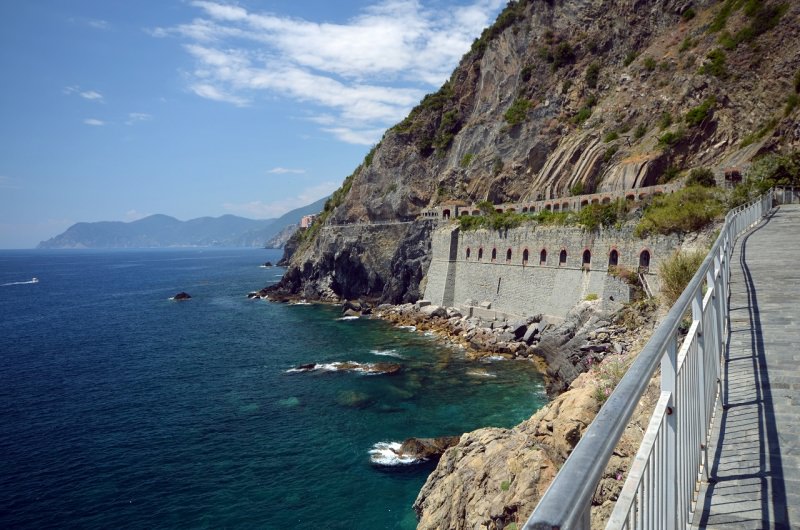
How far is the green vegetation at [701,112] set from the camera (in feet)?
127

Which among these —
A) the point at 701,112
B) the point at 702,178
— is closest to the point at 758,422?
the point at 702,178

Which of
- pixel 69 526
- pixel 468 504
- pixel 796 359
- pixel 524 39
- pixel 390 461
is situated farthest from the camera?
pixel 524 39

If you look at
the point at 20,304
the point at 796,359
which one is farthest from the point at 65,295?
the point at 796,359

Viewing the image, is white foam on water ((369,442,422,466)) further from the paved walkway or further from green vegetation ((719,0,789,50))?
green vegetation ((719,0,789,50))

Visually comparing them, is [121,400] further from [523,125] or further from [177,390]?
[523,125]

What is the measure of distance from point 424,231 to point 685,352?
1907 inches

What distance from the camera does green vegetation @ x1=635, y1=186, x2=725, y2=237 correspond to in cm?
2506

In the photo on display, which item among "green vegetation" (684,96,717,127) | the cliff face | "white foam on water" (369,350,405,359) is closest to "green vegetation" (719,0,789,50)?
the cliff face

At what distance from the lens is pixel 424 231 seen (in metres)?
51.8

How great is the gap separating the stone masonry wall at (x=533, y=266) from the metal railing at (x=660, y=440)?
79.8ft

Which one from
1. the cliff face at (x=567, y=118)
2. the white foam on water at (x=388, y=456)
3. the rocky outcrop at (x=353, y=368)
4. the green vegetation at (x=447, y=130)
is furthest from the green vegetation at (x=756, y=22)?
the white foam on water at (x=388, y=456)

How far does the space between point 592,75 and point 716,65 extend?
13577 millimetres

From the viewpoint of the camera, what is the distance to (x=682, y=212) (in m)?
25.9

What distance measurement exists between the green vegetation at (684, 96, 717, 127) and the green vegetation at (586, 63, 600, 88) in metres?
15.4
